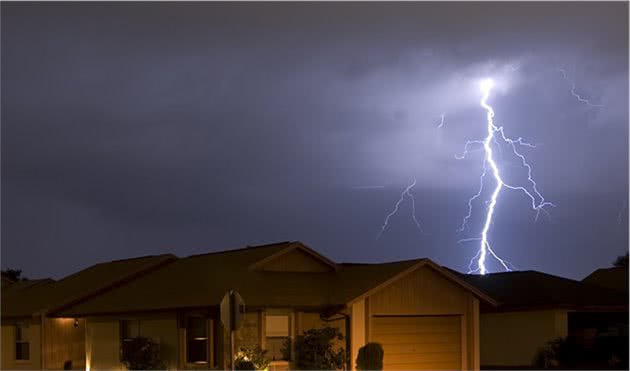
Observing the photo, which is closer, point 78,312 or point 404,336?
point 404,336

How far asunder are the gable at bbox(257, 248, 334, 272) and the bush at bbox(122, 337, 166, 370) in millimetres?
3940

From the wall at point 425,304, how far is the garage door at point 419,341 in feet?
0.97

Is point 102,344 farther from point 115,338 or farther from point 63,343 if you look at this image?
point 63,343

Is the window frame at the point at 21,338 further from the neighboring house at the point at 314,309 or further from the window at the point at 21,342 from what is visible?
the neighboring house at the point at 314,309

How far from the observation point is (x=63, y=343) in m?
38.2

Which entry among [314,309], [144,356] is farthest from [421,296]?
[144,356]

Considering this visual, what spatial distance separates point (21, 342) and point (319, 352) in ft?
53.3

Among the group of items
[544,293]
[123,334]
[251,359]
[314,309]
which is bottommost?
[251,359]

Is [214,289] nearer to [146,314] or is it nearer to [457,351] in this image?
[146,314]

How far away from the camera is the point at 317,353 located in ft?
91.4

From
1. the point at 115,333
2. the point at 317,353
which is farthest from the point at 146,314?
the point at 317,353

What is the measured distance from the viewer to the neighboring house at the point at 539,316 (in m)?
36.9

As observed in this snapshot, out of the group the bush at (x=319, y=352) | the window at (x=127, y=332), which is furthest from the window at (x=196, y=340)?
the window at (x=127, y=332)

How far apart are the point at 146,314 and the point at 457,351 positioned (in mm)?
9536
